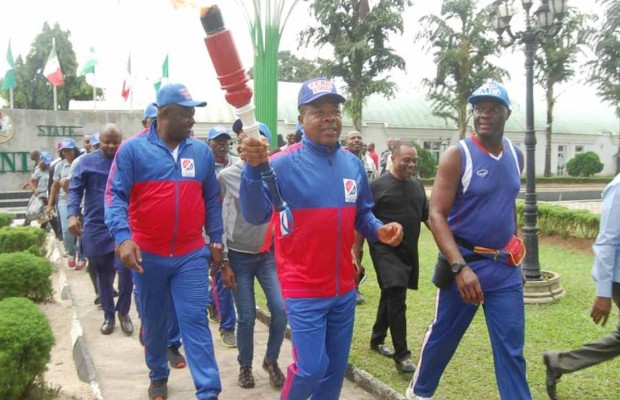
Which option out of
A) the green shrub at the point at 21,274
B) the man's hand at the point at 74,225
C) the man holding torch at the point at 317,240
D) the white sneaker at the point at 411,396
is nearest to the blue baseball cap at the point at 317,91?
the man holding torch at the point at 317,240

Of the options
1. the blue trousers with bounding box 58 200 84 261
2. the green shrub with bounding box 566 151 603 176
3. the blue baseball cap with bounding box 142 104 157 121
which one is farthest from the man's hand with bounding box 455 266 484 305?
the green shrub with bounding box 566 151 603 176

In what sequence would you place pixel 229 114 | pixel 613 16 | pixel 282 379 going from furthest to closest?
pixel 229 114 → pixel 613 16 → pixel 282 379

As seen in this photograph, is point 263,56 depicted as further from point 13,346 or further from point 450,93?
point 450,93

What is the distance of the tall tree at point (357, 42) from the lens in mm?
27406

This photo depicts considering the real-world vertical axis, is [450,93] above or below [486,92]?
above

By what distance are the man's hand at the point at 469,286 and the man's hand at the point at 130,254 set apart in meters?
1.96

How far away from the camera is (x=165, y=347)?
4.42 meters

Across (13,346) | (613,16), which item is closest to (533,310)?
(13,346)

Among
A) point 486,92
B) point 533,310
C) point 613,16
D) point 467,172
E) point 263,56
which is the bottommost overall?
point 533,310

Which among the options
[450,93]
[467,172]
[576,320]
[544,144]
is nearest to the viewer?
[467,172]

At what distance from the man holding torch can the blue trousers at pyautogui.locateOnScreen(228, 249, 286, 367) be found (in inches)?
55.0

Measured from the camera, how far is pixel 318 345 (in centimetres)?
318

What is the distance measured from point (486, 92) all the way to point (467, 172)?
1.67 feet

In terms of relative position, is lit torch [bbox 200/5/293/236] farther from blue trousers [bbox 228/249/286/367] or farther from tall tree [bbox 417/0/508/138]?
tall tree [bbox 417/0/508/138]
